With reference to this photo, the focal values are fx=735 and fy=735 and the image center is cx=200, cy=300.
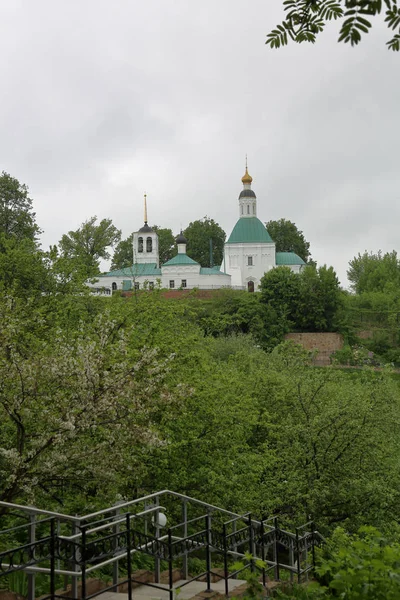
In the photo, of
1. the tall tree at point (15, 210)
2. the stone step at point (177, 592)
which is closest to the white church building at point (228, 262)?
the tall tree at point (15, 210)

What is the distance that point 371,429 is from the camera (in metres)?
17.4

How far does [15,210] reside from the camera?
4431 centimetres

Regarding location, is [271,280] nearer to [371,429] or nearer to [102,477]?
[371,429]

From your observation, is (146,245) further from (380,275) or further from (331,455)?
(331,455)

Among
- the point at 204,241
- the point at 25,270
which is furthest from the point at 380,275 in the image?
the point at 25,270

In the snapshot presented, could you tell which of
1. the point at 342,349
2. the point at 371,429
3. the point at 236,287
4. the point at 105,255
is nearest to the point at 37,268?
the point at 371,429

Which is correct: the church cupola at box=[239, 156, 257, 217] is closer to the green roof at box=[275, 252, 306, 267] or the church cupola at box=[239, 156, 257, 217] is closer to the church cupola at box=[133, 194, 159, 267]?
the green roof at box=[275, 252, 306, 267]

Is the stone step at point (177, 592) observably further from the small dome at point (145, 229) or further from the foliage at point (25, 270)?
the small dome at point (145, 229)

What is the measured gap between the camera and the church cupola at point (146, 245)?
87938 millimetres

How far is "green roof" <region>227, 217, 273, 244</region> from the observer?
280 ft

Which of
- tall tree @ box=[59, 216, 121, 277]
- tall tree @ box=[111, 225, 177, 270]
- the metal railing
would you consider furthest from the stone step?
tall tree @ box=[111, 225, 177, 270]

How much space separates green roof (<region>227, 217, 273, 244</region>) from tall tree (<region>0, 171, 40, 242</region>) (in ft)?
141

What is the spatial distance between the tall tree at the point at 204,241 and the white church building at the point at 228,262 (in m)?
9.85

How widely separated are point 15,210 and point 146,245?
1748 inches
